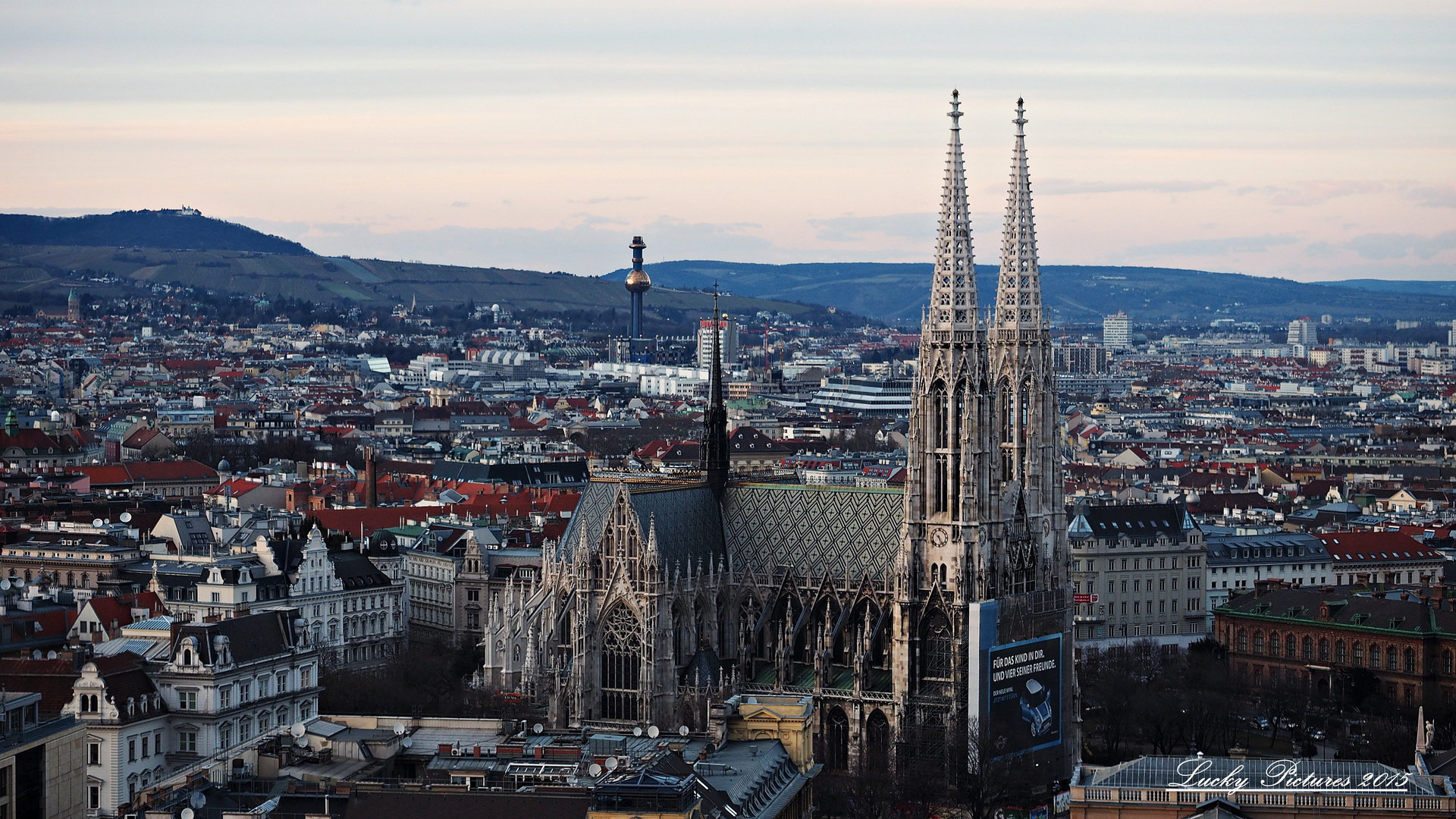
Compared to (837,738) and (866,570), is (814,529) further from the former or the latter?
(837,738)

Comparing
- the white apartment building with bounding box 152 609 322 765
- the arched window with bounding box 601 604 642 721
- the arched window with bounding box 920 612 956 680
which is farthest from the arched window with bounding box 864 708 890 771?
the white apartment building with bounding box 152 609 322 765

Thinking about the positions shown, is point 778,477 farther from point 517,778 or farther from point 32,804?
point 32,804

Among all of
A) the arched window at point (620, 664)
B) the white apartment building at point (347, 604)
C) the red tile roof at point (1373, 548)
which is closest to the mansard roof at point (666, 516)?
the arched window at point (620, 664)

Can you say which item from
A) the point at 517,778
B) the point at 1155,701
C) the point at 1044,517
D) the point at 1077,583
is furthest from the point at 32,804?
the point at 1077,583

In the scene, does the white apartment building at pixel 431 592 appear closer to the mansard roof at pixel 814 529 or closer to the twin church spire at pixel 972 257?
the mansard roof at pixel 814 529

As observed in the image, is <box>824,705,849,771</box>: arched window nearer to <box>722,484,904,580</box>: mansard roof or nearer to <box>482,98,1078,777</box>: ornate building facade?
<box>482,98,1078,777</box>: ornate building facade

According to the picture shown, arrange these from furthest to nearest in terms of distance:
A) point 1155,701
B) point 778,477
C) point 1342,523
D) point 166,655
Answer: point 1342,523
point 778,477
point 1155,701
point 166,655

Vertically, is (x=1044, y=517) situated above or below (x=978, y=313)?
below
